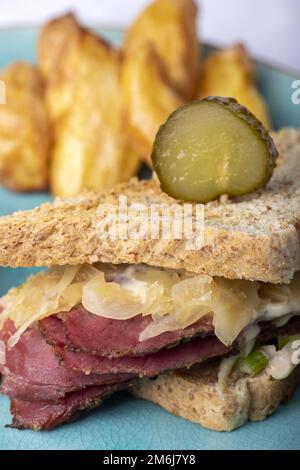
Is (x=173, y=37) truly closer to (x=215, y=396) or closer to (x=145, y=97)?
(x=145, y=97)

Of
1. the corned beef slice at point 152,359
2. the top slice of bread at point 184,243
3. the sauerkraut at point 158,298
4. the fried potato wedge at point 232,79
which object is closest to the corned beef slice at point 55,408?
the corned beef slice at point 152,359

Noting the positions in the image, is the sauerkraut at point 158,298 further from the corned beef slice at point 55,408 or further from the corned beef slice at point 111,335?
the corned beef slice at point 55,408

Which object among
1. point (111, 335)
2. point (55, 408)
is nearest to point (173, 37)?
point (111, 335)

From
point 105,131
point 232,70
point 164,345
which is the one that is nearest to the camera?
point 164,345

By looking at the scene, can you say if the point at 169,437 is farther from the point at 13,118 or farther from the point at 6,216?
the point at 13,118

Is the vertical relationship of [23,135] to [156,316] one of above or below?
below

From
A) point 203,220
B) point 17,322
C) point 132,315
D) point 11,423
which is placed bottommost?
point 11,423

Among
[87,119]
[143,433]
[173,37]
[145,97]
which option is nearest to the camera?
[143,433]

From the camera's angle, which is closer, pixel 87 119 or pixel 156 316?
pixel 156 316

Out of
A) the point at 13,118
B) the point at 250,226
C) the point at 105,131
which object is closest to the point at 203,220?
the point at 250,226
